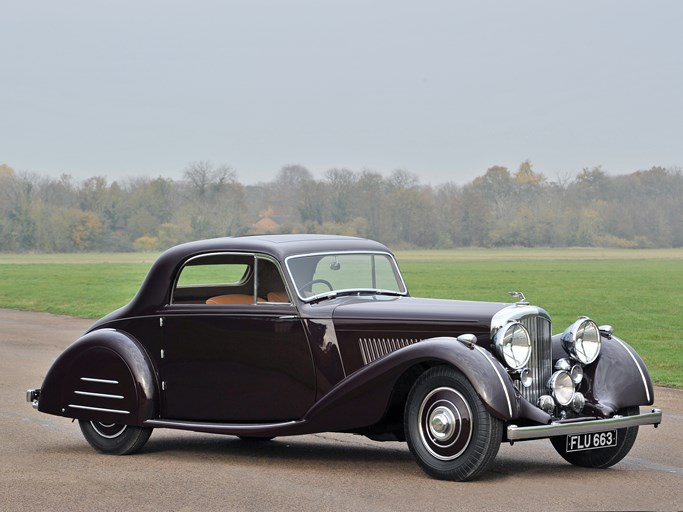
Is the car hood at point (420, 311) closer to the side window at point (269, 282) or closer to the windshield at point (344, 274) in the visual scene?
the windshield at point (344, 274)

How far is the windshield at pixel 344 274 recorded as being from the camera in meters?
8.51

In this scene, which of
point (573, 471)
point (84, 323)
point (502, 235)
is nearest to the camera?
point (573, 471)

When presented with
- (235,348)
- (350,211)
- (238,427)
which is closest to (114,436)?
(238,427)

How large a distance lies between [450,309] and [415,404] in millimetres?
804

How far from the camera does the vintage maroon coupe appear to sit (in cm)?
733

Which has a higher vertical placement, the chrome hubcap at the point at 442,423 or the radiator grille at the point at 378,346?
the radiator grille at the point at 378,346

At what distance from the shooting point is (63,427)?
34.5 ft

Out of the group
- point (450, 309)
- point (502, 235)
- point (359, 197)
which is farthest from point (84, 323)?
point (502, 235)

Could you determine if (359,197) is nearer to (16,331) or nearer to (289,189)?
(289,189)

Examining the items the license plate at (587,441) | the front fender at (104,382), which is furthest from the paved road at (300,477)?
the front fender at (104,382)

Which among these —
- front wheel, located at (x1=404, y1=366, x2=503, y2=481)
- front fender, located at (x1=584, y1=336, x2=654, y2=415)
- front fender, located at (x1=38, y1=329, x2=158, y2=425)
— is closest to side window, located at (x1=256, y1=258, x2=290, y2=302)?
front fender, located at (x1=38, y1=329, x2=158, y2=425)

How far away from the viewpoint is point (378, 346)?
25.9 feet

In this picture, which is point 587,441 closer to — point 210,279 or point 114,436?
point 210,279

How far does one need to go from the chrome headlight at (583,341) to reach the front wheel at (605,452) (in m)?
0.47
